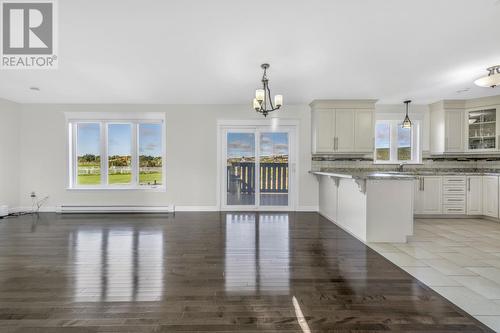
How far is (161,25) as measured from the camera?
7.98 feet

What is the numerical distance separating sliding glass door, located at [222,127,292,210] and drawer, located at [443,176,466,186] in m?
3.19

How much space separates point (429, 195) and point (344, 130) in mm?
2185

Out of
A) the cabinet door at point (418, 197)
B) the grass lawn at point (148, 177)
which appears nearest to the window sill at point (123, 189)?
the grass lawn at point (148, 177)

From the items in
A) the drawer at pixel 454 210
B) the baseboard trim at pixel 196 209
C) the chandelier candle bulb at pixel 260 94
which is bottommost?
the baseboard trim at pixel 196 209

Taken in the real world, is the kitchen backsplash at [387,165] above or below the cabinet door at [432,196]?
above

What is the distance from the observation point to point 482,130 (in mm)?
4840

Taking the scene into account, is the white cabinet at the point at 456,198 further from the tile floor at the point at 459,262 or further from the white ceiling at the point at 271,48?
the white ceiling at the point at 271,48

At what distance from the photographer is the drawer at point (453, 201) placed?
471cm

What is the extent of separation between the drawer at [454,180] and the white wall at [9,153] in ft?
30.4

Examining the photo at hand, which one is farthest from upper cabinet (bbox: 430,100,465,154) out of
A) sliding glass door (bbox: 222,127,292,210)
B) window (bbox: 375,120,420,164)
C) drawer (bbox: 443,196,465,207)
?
sliding glass door (bbox: 222,127,292,210)

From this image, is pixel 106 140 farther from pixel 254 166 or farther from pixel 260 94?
pixel 260 94

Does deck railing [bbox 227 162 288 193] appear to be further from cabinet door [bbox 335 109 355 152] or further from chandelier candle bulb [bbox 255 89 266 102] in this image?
chandelier candle bulb [bbox 255 89 266 102]

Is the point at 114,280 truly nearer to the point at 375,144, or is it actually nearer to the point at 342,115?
the point at 342,115

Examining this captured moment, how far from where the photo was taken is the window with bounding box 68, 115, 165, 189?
532cm
